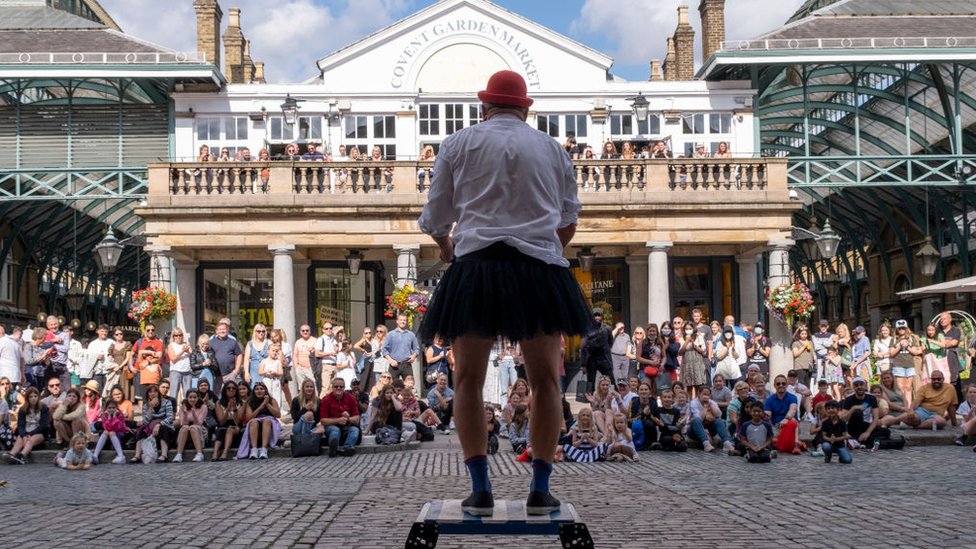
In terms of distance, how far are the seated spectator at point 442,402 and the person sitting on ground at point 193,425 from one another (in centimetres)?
453

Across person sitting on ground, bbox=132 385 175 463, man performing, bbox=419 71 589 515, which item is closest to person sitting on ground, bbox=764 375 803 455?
person sitting on ground, bbox=132 385 175 463

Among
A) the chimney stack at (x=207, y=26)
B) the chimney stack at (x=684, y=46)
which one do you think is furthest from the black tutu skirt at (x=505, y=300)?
the chimney stack at (x=684, y=46)

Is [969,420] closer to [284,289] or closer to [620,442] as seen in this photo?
[620,442]

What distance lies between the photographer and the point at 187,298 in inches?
1141

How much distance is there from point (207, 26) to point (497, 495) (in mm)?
28267

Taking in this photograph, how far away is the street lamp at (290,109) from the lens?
31.5 metres

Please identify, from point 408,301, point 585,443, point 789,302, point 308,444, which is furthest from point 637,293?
point 308,444

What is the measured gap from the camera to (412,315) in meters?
25.1

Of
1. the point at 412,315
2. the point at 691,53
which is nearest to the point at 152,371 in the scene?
the point at 412,315

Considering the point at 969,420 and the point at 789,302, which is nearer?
the point at 969,420

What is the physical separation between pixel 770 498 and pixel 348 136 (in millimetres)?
24275

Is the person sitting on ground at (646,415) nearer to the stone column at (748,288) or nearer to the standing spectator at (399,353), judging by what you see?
the standing spectator at (399,353)

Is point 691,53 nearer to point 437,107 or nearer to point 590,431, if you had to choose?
point 437,107

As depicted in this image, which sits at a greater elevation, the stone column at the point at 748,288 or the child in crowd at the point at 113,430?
the stone column at the point at 748,288
